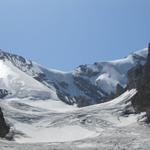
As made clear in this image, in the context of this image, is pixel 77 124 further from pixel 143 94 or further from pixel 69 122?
pixel 143 94

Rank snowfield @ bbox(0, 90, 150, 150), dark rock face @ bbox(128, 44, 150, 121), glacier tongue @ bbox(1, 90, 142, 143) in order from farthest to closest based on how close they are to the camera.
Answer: dark rock face @ bbox(128, 44, 150, 121) → glacier tongue @ bbox(1, 90, 142, 143) → snowfield @ bbox(0, 90, 150, 150)

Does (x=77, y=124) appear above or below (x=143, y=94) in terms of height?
below

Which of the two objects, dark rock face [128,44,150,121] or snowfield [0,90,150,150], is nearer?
snowfield [0,90,150,150]

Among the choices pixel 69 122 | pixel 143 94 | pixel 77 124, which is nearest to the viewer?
pixel 77 124

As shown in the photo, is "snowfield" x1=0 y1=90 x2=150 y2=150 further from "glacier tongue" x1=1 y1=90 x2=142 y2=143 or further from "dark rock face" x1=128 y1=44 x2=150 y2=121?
"dark rock face" x1=128 y1=44 x2=150 y2=121

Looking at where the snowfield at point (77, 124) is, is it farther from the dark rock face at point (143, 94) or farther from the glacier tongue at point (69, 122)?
the dark rock face at point (143, 94)

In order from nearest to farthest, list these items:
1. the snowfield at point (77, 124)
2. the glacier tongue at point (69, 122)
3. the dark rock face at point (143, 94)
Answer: the snowfield at point (77, 124)
the glacier tongue at point (69, 122)
the dark rock face at point (143, 94)

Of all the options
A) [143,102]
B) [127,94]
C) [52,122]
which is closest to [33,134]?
[52,122]

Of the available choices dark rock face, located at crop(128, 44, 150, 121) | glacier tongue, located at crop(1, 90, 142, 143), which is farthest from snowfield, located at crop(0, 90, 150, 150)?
dark rock face, located at crop(128, 44, 150, 121)

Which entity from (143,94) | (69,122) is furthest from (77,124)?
(143,94)

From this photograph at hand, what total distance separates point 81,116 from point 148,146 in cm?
5217

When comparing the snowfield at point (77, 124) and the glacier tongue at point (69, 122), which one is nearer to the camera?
the snowfield at point (77, 124)

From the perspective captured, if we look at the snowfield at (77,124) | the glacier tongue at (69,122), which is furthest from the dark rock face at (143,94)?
the glacier tongue at (69,122)

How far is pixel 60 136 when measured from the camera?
255 feet
